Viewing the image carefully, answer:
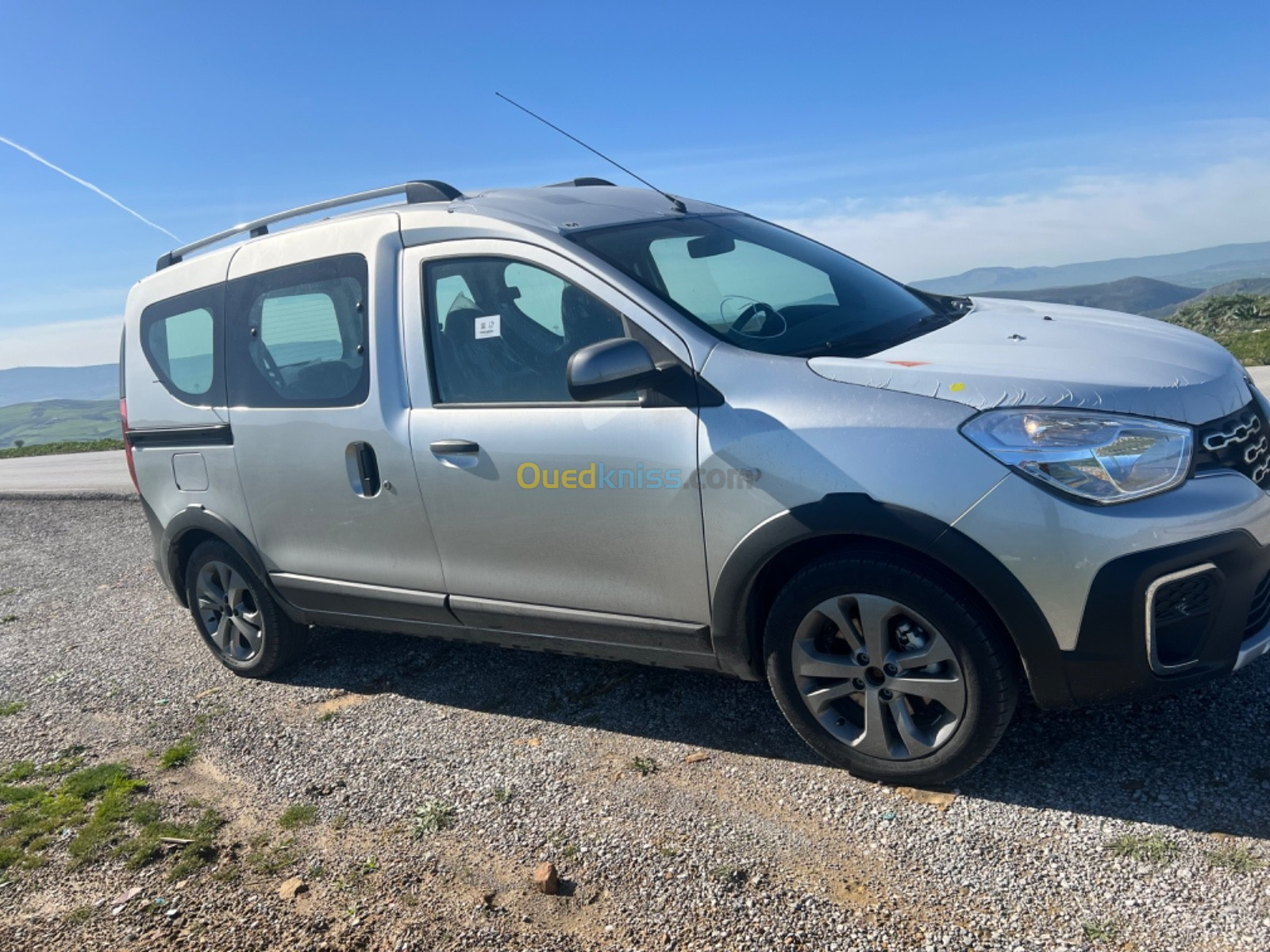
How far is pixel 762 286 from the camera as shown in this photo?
397 centimetres

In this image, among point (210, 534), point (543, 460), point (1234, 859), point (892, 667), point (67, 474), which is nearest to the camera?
point (1234, 859)

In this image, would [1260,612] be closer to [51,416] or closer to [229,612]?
[229,612]

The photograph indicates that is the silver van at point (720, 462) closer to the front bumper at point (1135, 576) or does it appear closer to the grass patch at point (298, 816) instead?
the front bumper at point (1135, 576)

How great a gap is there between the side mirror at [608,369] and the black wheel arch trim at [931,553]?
2.02 ft

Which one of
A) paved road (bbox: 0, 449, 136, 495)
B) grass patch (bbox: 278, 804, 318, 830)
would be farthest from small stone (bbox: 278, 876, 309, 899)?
paved road (bbox: 0, 449, 136, 495)

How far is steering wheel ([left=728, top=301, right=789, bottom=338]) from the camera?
11.4 ft

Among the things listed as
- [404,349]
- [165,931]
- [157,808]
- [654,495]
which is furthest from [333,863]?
[404,349]

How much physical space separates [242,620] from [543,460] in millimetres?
2349

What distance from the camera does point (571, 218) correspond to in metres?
3.83

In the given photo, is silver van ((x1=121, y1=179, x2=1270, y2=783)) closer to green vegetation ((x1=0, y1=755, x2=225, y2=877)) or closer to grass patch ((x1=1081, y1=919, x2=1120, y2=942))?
grass patch ((x1=1081, y1=919, x2=1120, y2=942))

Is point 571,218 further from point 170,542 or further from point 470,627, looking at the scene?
point 170,542

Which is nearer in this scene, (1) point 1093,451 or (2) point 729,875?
(1) point 1093,451

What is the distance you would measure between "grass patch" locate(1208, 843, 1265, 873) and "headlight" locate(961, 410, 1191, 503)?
962 mm

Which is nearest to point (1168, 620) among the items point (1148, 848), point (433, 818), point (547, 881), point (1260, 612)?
point (1260, 612)
